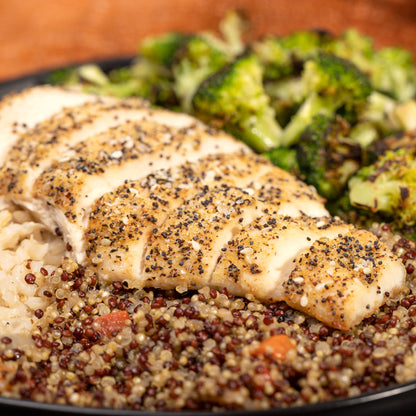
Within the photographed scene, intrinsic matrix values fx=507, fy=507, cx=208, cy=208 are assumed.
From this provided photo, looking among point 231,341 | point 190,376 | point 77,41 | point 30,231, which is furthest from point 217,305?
point 77,41

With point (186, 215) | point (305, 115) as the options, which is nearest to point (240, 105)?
point (305, 115)

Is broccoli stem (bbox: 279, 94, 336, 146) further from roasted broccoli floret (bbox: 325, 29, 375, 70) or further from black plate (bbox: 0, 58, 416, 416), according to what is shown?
black plate (bbox: 0, 58, 416, 416)

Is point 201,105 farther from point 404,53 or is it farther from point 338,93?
point 404,53

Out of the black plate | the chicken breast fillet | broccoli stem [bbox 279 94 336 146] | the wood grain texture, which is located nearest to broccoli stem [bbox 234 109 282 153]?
broccoli stem [bbox 279 94 336 146]

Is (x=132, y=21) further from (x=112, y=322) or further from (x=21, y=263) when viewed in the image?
(x=112, y=322)

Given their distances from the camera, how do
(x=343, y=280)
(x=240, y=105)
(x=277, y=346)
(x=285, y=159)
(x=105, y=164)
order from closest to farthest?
(x=277, y=346) < (x=343, y=280) < (x=105, y=164) < (x=285, y=159) < (x=240, y=105)

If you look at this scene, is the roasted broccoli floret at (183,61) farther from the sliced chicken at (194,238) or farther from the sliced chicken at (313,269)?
the sliced chicken at (313,269)
